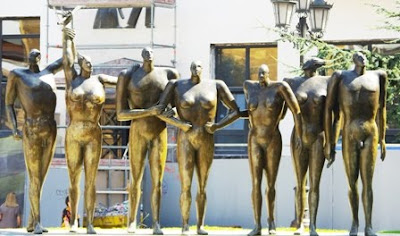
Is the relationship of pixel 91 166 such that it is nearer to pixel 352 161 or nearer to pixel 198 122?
pixel 198 122

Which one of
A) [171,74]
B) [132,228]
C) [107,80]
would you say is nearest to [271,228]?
[132,228]

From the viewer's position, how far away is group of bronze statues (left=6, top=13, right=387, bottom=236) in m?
25.8

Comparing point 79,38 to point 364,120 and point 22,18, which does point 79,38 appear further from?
point 364,120

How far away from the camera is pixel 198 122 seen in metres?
26.2

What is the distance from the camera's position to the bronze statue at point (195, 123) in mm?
26203

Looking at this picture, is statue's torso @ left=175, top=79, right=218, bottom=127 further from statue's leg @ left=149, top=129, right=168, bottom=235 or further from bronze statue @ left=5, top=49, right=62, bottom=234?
bronze statue @ left=5, top=49, right=62, bottom=234

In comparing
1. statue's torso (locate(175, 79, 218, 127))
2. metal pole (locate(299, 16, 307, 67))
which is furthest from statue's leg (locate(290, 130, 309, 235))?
metal pole (locate(299, 16, 307, 67))

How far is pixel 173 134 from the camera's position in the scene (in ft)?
136

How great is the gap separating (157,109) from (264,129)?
59.9 inches

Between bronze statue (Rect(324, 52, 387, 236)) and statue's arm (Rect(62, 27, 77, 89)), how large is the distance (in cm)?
378

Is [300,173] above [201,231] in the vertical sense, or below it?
above

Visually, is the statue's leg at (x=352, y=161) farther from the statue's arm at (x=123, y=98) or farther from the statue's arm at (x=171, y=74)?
the statue's arm at (x=123, y=98)

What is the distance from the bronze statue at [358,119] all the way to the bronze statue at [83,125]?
3395 mm

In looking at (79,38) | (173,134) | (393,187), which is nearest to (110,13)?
(79,38)
